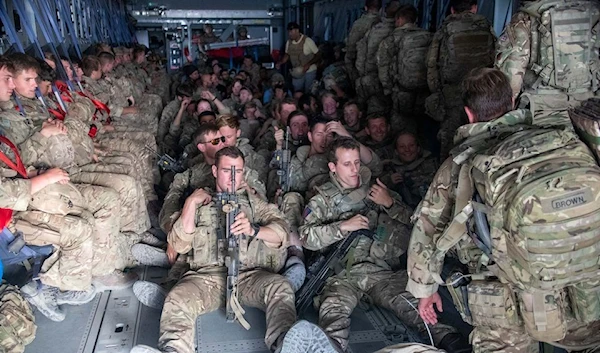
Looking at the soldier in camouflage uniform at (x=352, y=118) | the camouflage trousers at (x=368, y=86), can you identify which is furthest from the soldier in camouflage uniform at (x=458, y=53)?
the camouflage trousers at (x=368, y=86)

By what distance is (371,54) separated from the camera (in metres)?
6.71

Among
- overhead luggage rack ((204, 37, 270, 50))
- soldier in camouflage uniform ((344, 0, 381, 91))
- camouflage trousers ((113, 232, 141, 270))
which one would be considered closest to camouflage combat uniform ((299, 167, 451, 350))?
camouflage trousers ((113, 232, 141, 270))

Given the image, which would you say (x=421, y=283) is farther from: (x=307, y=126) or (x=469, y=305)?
(x=307, y=126)

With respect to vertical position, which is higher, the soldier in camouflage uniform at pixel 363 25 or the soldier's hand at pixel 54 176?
the soldier in camouflage uniform at pixel 363 25

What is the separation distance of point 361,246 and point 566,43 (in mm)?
1697

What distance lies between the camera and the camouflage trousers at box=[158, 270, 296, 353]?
2.98 meters

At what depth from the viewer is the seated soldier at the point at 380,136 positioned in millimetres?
5078

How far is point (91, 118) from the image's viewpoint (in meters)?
5.30

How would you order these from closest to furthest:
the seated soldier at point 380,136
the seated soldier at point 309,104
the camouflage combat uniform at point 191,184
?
the camouflage combat uniform at point 191,184, the seated soldier at point 380,136, the seated soldier at point 309,104

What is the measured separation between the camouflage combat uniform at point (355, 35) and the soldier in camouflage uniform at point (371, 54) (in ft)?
1.19

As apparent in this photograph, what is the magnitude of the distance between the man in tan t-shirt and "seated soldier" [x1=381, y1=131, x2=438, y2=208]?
5291 mm

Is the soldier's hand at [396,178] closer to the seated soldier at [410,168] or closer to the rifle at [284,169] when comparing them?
the seated soldier at [410,168]

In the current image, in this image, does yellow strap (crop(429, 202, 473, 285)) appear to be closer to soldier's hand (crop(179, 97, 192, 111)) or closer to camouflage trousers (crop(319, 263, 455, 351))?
camouflage trousers (crop(319, 263, 455, 351))

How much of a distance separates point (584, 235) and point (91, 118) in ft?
14.1
